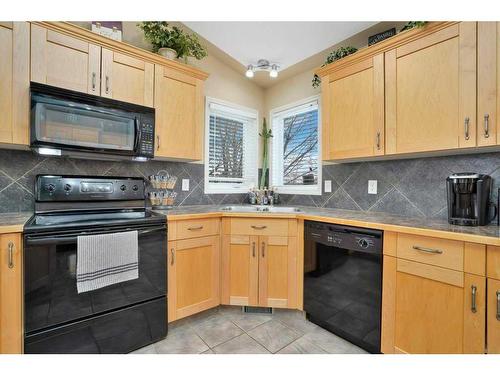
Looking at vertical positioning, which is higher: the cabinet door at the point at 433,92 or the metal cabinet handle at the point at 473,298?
the cabinet door at the point at 433,92

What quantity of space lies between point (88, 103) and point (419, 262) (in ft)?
7.62

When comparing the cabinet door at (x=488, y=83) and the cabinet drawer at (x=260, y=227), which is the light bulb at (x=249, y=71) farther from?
the cabinet door at (x=488, y=83)

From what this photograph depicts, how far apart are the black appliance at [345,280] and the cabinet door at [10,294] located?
1800 mm

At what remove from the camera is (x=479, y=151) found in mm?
1526

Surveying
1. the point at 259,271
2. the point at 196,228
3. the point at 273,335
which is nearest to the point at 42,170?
the point at 196,228

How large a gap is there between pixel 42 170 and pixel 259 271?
184 centimetres

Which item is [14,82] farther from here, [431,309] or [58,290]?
[431,309]

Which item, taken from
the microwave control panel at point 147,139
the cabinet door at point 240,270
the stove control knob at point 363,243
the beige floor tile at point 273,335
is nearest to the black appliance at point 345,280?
the stove control knob at point 363,243

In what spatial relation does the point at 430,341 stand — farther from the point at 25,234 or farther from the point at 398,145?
the point at 25,234

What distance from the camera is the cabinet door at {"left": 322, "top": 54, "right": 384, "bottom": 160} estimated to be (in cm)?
177

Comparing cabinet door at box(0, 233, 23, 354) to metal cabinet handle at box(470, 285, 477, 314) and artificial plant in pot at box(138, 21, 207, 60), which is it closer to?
artificial plant in pot at box(138, 21, 207, 60)

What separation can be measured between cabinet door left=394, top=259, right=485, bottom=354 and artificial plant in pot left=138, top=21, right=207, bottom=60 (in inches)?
92.4

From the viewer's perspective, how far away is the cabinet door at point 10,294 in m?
1.20
